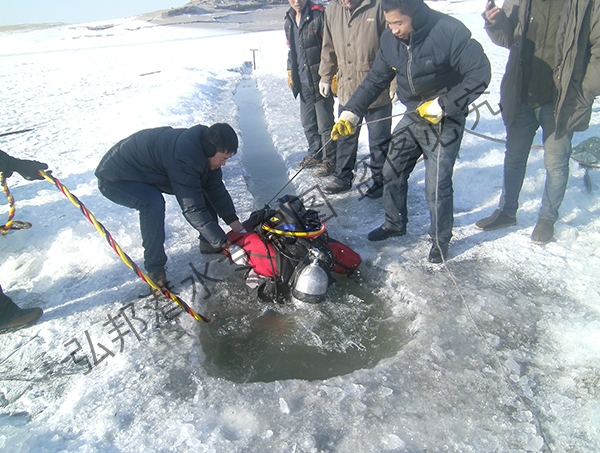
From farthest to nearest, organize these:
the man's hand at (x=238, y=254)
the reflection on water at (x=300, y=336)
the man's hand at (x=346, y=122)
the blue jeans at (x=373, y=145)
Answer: the blue jeans at (x=373, y=145)
the man's hand at (x=346, y=122)
the man's hand at (x=238, y=254)
the reflection on water at (x=300, y=336)

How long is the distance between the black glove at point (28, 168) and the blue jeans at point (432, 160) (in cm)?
305

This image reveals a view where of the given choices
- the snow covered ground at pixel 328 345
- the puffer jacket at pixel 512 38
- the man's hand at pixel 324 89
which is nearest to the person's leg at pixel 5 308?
the snow covered ground at pixel 328 345

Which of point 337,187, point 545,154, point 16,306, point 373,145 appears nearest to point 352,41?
point 373,145

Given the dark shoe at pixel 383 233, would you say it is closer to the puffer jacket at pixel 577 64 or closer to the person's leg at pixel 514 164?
the person's leg at pixel 514 164

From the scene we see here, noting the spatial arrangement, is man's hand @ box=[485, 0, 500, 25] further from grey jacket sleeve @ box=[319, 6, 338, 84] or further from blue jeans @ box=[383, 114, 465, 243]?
grey jacket sleeve @ box=[319, 6, 338, 84]

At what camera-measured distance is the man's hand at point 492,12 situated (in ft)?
10.7

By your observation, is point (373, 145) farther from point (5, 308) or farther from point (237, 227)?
point (5, 308)

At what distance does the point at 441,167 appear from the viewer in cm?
330

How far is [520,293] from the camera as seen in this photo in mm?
3152

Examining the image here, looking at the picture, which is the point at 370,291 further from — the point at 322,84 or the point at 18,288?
the point at 18,288

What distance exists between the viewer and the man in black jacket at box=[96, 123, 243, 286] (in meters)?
3.03

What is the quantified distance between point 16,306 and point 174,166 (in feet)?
5.35

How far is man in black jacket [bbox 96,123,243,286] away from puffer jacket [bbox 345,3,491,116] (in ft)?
4.83

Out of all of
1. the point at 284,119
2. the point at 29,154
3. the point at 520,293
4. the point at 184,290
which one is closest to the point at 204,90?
the point at 284,119
